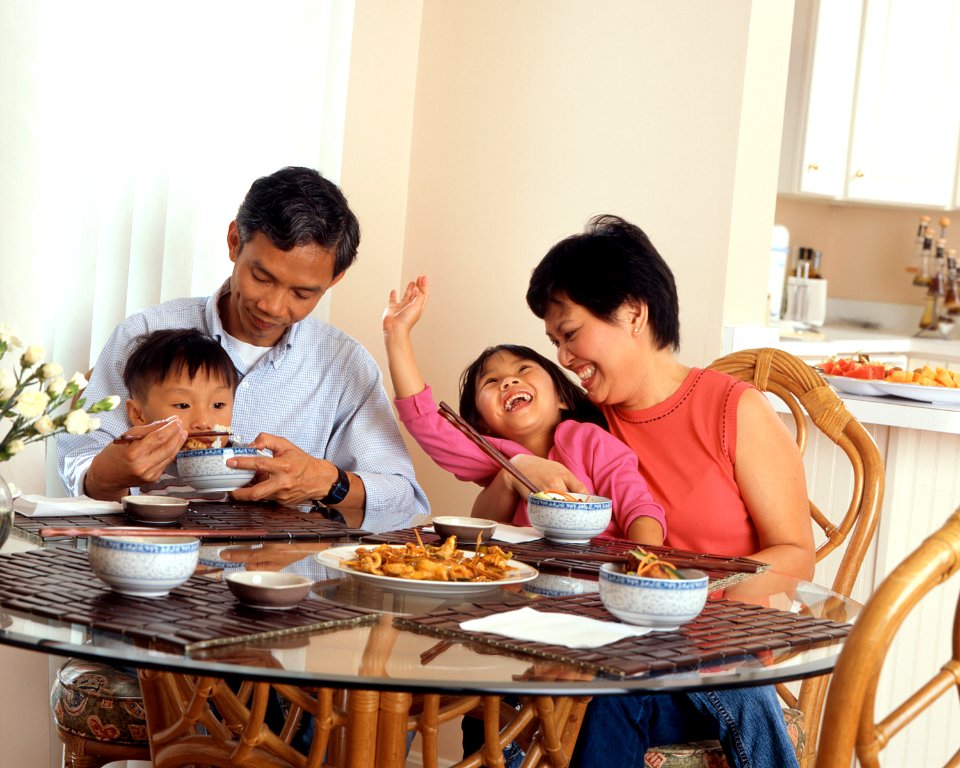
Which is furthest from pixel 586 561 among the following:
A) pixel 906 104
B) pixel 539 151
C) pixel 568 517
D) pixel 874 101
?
pixel 906 104

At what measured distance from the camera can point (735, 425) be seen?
2047 millimetres

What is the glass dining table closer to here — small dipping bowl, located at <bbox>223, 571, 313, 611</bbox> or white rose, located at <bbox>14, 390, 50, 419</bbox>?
small dipping bowl, located at <bbox>223, 571, 313, 611</bbox>

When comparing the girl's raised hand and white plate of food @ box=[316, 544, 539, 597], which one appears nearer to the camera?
white plate of food @ box=[316, 544, 539, 597]

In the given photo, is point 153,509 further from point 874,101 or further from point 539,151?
point 874,101

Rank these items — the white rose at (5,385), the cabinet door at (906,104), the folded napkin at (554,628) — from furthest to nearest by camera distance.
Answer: the cabinet door at (906,104), the white rose at (5,385), the folded napkin at (554,628)

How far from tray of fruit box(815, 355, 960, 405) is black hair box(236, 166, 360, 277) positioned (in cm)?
116

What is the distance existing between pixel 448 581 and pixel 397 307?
1028 mm

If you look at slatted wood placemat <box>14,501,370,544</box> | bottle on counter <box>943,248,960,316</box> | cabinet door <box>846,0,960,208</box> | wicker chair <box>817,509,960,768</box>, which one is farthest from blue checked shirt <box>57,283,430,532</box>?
bottle on counter <box>943,248,960,316</box>

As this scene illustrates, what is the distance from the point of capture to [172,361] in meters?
2.01

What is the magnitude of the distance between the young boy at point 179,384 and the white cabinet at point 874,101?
121 inches

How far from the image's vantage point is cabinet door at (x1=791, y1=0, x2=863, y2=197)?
173 inches

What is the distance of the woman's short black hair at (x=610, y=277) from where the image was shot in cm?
210

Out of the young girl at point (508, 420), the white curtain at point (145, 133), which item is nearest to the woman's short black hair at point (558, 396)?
the young girl at point (508, 420)

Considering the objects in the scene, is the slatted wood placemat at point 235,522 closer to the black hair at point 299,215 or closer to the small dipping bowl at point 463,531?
the small dipping bowl at point 463,531
